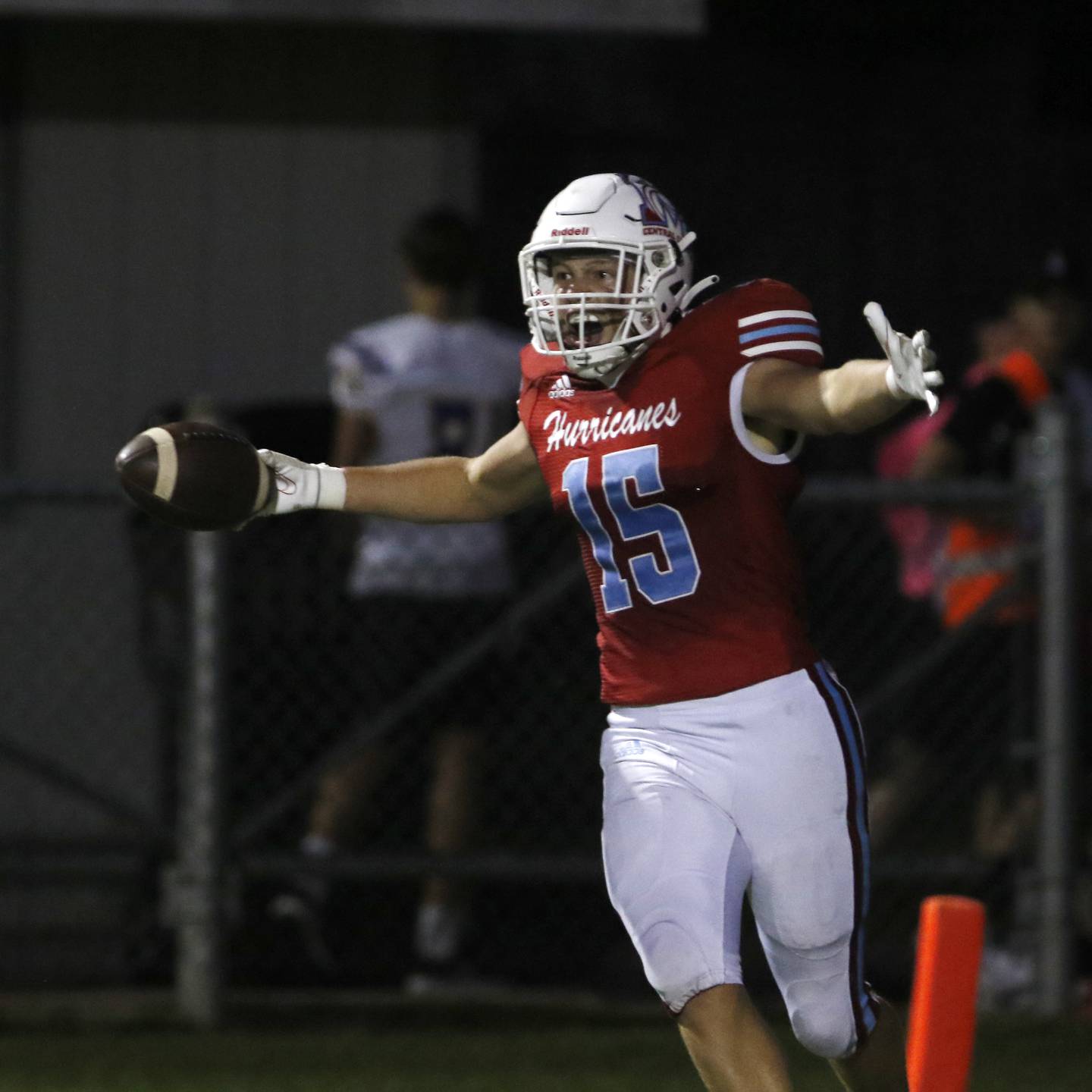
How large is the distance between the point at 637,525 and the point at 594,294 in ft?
1.30

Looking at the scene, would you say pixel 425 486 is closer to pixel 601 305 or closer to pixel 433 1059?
pixel 601 305

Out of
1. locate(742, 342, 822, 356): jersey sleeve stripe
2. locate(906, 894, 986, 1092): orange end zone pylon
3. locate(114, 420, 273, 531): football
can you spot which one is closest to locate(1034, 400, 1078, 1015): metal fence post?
locate(906, 894, 986, 1092): orange end zone pylon

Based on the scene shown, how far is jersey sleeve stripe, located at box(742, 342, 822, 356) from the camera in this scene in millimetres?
4207

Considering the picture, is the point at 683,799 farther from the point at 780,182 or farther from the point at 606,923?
the point at 780,182

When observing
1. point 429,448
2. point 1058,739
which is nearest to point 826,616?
point 1058,739

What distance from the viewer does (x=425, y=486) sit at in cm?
469

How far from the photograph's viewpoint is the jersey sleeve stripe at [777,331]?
4223 mm

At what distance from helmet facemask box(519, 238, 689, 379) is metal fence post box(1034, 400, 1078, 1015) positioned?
259 cm

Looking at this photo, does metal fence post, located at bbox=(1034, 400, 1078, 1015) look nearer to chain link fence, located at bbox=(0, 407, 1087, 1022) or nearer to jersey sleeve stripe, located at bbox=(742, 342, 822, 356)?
chain link fence, located at bbox=(0, 407, 1087, 1022)

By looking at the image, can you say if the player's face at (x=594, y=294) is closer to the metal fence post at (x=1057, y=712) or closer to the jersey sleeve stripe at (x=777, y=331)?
the jersey sleeve stripe at (x=777, y=331)

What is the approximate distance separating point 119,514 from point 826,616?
223 centimetres

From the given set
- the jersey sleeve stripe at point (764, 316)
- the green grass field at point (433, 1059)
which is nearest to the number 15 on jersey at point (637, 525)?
the jersey sleeve stripe at point (764, 316)

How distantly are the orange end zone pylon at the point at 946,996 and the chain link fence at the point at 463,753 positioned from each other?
1.81 metres

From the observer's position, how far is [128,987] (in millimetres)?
6926
